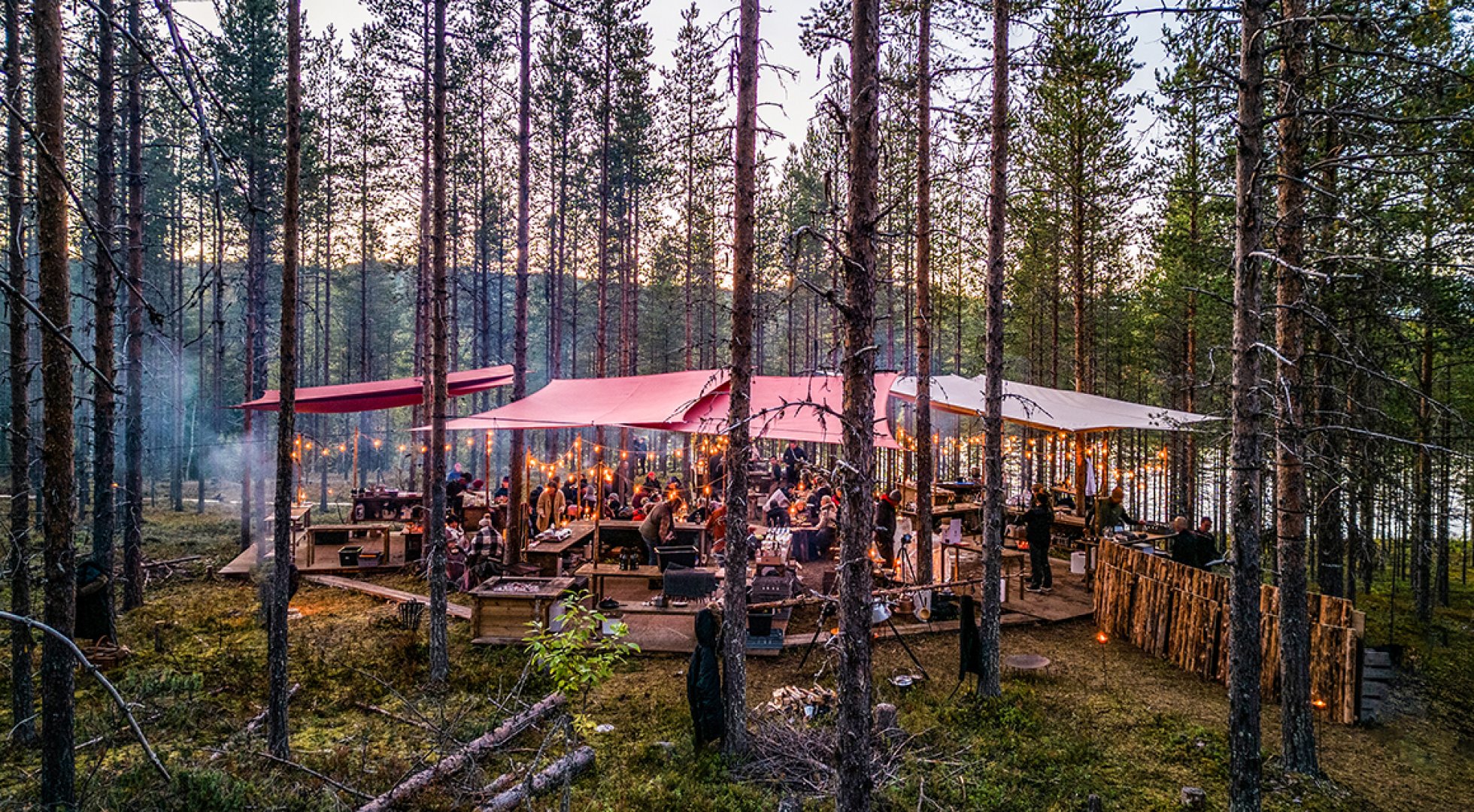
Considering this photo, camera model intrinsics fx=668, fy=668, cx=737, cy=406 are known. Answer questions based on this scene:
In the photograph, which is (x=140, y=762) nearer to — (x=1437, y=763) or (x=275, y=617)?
(x=275, y=617)

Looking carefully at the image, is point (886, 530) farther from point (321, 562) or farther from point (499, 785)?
point (321, 562)

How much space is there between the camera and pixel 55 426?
4.56m

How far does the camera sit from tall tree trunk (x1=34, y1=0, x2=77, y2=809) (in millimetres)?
4117

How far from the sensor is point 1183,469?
16688 millimetres

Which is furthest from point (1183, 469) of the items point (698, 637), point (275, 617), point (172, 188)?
point (172, 188)

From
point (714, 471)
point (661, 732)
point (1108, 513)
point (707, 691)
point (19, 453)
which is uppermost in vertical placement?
point (19, 453)

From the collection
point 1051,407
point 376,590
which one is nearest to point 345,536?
point 376,590

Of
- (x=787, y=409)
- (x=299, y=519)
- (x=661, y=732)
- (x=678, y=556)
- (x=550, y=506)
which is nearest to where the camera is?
(x=661, y=732)

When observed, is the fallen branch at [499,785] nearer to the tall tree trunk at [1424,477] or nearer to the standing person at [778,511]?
the standing person at [778,511]

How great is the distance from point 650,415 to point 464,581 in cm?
484

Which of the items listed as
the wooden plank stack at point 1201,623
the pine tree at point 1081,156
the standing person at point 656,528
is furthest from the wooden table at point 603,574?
the pine tree at point 1081,156

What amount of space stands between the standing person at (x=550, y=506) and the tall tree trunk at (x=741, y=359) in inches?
382

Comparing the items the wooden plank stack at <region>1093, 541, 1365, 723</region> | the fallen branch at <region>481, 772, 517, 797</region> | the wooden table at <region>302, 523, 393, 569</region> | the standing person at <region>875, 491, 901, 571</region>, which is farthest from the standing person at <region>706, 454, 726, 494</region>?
the fallen branch at <region>481, 772, 517, 797</region>

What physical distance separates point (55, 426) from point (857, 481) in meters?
5.41
